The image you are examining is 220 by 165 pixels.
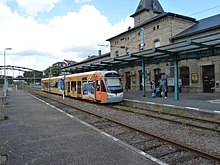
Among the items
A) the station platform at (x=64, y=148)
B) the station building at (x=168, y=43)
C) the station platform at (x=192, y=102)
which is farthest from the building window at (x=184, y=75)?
the station platform at (x=64, y=148)

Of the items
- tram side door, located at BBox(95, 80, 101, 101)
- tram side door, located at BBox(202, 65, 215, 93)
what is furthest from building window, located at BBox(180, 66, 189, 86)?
tram side door, located at BBox(95, 80, 101, 101)

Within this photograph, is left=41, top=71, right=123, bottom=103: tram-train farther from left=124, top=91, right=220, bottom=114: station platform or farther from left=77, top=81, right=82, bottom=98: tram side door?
left=124, top=91, right=220, bottom=114: station platform

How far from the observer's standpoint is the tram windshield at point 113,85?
55.3 ft

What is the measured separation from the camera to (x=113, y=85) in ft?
56.3

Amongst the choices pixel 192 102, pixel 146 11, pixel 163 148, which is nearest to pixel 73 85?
pixel 192 102

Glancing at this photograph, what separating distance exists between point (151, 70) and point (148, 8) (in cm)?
1446

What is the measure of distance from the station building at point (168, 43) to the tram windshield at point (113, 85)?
9.28 ft

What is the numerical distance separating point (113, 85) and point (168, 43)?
49.3ft

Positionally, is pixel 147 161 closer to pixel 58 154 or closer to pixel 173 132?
pixel 58 154

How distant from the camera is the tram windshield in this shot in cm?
1686

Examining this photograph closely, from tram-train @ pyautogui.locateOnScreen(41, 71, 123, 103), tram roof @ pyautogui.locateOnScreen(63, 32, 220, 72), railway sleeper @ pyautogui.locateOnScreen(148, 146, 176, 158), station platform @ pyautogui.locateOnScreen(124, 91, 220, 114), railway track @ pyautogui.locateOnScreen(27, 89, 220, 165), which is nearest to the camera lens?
railway track @ pyautogui.locateOnScreen(27, 89, 220, 165)

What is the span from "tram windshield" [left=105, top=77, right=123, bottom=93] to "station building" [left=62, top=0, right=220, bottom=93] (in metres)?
2.83

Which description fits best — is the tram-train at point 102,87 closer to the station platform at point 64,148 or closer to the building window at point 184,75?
the station platform at point 64,148

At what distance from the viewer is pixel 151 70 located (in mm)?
31078
